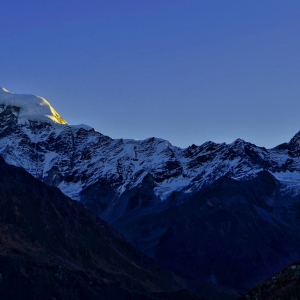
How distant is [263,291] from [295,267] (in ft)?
10.4

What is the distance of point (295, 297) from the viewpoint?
5281 cm

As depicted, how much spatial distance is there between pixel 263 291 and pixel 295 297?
6.82ft

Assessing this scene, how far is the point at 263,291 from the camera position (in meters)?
53.1

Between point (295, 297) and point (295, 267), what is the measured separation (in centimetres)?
258

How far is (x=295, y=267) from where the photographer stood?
5475cm
